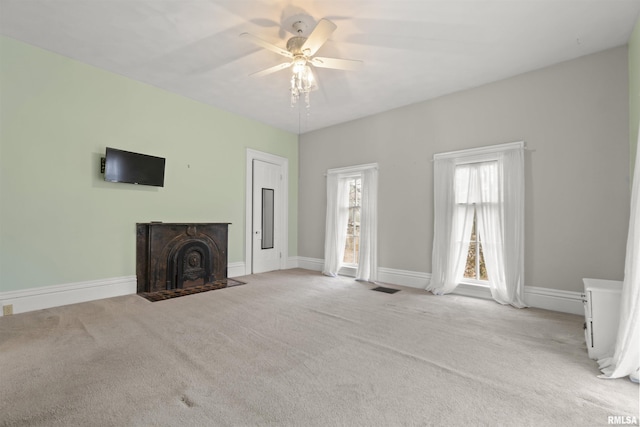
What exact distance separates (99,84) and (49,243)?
225 centimetres

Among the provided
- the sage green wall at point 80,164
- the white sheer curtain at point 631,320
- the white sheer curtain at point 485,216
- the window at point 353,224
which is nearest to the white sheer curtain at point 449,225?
the white sheer curtain at point 485,216

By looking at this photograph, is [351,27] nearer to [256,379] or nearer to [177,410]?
[256,379]

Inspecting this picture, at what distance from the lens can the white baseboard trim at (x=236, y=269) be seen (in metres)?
5.63

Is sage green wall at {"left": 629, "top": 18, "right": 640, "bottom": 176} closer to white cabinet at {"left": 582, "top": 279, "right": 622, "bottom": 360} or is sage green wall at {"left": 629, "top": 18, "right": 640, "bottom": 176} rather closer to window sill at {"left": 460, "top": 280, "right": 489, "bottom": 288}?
white cabinet at {"left": 582, "top": 279, "right": 622, "bottom": 360}

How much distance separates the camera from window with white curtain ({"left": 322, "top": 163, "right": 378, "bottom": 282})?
566 cm

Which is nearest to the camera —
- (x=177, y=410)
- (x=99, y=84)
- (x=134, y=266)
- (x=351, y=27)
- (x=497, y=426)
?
(x=497, y=426)

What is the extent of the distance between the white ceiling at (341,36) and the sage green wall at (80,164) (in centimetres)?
34

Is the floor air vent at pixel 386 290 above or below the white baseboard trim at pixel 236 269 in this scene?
below

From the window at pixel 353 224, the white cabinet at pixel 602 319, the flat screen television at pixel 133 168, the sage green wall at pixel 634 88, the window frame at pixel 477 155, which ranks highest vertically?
the sage green wall at pixel 634 88

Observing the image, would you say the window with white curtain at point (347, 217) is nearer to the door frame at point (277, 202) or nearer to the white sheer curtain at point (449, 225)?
the door frame at point (277, 202)

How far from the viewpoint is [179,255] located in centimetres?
475

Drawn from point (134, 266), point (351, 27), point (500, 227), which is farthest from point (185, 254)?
point (500, 227)

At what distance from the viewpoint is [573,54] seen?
144 inches

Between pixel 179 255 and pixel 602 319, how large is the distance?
5229 mm
